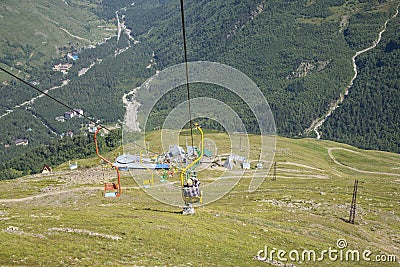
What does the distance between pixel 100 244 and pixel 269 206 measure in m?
51.6

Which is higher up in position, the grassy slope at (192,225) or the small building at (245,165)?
the small building at (245,165)

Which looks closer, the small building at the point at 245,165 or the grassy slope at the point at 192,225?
the grassy slope at the point at 192,225

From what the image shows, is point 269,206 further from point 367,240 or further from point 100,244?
point 100,244

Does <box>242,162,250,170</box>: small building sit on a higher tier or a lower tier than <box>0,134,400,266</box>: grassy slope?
higher

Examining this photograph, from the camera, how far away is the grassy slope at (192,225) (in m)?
41.0

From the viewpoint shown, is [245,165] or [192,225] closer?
[192,225]

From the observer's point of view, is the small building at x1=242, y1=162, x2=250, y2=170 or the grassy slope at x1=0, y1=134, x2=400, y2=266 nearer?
the grassy slope at x1=0, y1=134, x2=400, y2=266

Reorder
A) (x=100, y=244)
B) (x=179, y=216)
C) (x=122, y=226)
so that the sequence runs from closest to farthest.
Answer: (x=100, y=244), (x=122, y=226), (x=179, y=216)

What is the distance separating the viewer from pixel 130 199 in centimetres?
8956

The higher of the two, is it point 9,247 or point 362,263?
point 9,247

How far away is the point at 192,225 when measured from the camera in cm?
5725

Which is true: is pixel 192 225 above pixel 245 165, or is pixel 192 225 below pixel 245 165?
below

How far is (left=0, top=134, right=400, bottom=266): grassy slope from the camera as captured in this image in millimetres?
40969

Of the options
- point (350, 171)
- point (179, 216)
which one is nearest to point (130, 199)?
point (179, 216)
